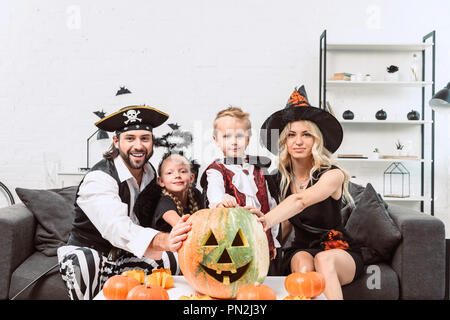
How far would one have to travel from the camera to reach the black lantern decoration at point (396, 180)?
3.47 metres

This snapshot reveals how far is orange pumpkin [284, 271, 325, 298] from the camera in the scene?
3.51 ft

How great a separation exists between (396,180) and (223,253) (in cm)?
299

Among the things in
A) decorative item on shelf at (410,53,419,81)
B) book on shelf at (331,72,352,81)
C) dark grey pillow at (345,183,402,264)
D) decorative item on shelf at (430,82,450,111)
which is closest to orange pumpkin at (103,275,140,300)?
dark grey pillow at (345,183,402,264)

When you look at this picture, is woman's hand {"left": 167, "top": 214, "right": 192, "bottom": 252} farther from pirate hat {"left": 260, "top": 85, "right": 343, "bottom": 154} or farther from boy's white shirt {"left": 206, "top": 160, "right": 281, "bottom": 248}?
pirate hat {"left": 260, "top": 85, "right": 343, "bottom": 154}

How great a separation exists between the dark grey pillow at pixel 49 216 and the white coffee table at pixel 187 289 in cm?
110

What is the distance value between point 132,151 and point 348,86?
2.51m

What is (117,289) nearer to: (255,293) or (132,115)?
(255,293)

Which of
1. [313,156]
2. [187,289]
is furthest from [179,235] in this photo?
[313,156]

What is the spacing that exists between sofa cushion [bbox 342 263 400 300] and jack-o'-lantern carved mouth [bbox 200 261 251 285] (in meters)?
1.00

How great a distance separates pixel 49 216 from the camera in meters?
2.16

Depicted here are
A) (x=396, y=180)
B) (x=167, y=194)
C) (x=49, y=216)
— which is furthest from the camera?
(x=396, y=180)

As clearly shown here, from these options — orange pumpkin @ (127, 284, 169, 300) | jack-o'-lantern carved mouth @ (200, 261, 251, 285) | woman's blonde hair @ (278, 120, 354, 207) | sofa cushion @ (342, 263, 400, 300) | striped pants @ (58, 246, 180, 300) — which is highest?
woman's blonde hair @ (278, 120, 354, 207)

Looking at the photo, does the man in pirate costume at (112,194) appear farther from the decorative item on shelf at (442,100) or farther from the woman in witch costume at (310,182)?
the decorative item on shelf at (442,100)

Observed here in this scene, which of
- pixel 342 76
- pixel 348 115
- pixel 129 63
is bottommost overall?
pixel 348 115
